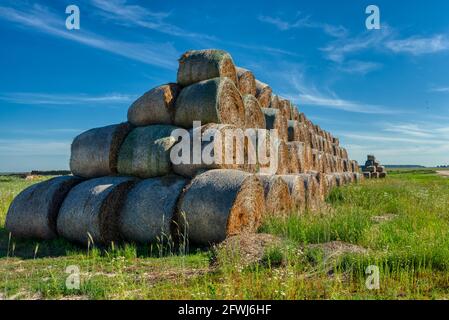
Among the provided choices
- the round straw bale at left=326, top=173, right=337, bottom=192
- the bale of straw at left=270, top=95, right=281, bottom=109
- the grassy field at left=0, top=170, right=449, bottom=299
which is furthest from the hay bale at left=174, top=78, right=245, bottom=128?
the round straw bale at left=326, top=173, right=337, bottom=192

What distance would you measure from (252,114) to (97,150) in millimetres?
3754

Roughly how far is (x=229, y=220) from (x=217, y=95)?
2.85m

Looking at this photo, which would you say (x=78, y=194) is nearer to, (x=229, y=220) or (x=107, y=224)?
(x=107, y=224)

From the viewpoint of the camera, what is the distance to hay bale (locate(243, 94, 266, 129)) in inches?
387

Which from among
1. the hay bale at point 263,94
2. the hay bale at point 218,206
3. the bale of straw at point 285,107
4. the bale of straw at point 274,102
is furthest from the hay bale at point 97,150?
the bale of straw at point 285,107

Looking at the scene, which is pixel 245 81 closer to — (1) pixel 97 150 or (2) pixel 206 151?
(2) pixel 206 151

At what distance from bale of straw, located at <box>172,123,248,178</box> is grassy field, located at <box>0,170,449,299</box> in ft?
4.73

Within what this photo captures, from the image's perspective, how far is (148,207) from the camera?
7242 millimetres

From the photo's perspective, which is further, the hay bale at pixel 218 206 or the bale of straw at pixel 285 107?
the bale of straw at pixel 285 107

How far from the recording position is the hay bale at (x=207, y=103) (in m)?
8.20

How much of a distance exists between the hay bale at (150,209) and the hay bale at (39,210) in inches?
62.4

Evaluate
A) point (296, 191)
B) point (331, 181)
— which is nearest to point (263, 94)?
point (296, 191)

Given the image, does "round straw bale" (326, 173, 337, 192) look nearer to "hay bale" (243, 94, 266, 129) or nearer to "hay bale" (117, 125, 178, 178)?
"hay bale" (243, 94, 266, 129)

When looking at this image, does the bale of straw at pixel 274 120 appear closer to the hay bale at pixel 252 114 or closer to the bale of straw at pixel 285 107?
the hay bale at pixel 252 114
